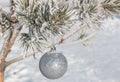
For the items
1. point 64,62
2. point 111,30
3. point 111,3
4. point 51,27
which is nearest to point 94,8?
point 111,3

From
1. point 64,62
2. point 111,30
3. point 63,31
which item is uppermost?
point 63,31

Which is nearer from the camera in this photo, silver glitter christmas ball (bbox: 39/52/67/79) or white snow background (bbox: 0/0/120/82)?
silver glitter christmas ball (bbox: 39/52/67/79)

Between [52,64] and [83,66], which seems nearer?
[52,64]

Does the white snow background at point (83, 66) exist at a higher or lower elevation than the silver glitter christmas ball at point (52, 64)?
lower

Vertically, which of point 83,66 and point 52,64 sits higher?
point 52,64

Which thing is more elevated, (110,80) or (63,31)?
(63,31)

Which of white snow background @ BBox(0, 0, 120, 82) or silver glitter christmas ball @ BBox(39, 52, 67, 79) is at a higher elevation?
silver glitter christmas ball @ BBox(39, 52, 67, 79)

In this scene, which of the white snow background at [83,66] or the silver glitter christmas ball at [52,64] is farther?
the white snow background at [83,66]

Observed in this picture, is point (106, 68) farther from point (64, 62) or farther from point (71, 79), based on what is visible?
point (64, 62)
